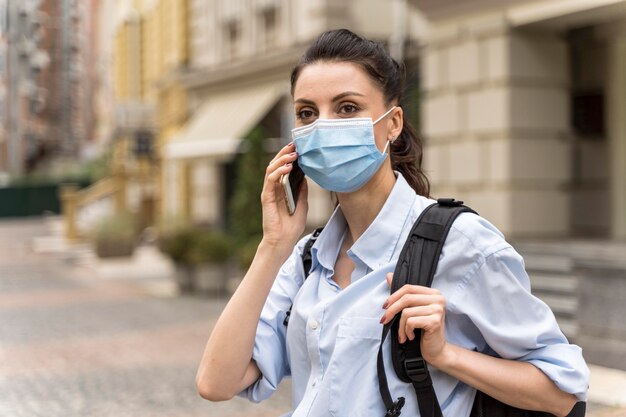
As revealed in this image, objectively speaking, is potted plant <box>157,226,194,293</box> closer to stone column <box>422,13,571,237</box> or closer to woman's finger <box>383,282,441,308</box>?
stone column <box>422,13,571,237</box>

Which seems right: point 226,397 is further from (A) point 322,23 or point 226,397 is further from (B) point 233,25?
(B) point 233,25

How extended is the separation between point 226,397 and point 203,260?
1159 cm

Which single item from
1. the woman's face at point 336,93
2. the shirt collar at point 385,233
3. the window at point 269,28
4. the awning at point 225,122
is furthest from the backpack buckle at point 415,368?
the window at point 269,28

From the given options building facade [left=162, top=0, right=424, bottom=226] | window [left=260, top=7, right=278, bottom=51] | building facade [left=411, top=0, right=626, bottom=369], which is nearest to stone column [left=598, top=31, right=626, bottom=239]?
building facade [left=411, top=0, right=626, bottom=369]

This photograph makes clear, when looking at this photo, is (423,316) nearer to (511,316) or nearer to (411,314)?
(411,314)

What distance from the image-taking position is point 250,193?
1465 centimetres

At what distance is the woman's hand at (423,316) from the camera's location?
174cm

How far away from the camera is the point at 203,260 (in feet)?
44.8

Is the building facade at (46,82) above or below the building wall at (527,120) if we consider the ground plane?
above

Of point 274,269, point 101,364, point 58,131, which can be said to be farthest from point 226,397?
point 58,131

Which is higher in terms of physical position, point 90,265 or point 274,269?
point 274,269

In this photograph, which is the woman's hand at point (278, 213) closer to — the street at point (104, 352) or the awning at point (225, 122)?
the street at point (104, 352)

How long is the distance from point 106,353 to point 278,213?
7.53 metres

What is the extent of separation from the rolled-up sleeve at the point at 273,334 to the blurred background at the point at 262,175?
0.63 meters
